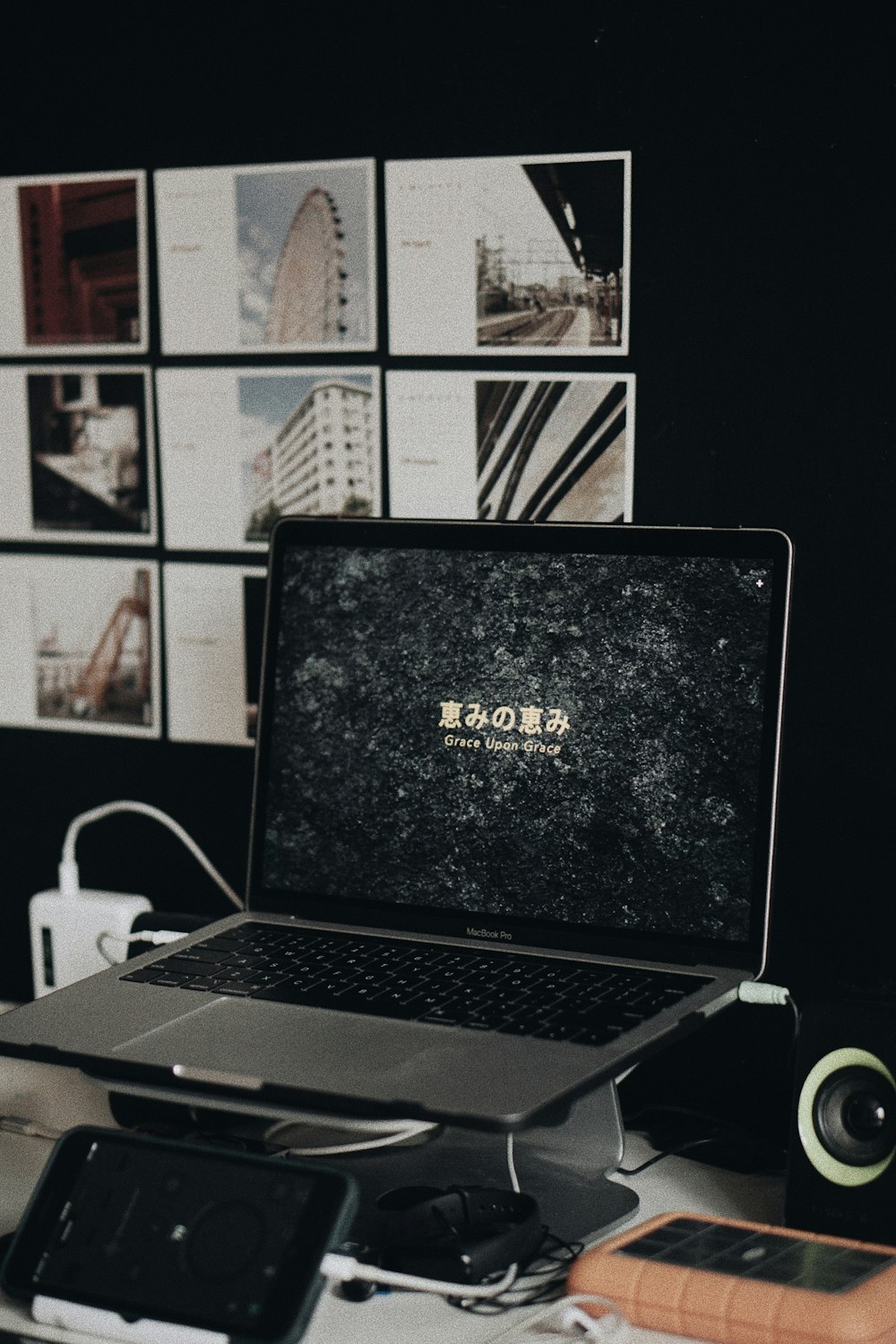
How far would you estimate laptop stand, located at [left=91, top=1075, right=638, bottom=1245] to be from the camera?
1091mm

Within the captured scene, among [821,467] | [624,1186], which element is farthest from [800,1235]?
[821,467]

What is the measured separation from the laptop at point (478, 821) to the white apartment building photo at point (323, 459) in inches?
5.9

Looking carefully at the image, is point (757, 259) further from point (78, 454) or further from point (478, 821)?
point (78, 454)

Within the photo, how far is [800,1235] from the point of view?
3.42 ft

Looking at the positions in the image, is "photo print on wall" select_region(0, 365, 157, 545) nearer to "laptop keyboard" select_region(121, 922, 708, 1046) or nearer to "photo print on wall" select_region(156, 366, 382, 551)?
"photo print on wall" select_region(156, 366, 382, 551)

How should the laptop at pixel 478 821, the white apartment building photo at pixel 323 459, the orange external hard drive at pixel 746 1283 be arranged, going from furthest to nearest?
the white apartment building photo at pixel 323 459, the laptop at pixel 478 821, the orange external hard drive at pixel 746 1283

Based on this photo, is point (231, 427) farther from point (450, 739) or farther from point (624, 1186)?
point (624, 1186)

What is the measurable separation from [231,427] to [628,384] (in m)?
0.37

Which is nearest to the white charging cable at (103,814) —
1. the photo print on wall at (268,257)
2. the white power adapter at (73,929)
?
the white power adapter at (73,929)

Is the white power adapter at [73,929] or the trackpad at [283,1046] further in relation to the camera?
the white power adapter at [73,929]

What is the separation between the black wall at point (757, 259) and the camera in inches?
48.6

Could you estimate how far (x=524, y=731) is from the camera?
1.21m

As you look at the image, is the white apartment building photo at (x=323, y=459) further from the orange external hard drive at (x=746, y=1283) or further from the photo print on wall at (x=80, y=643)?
the orange external hard drive at (x=746, y=1283)

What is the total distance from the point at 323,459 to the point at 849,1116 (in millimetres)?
693
